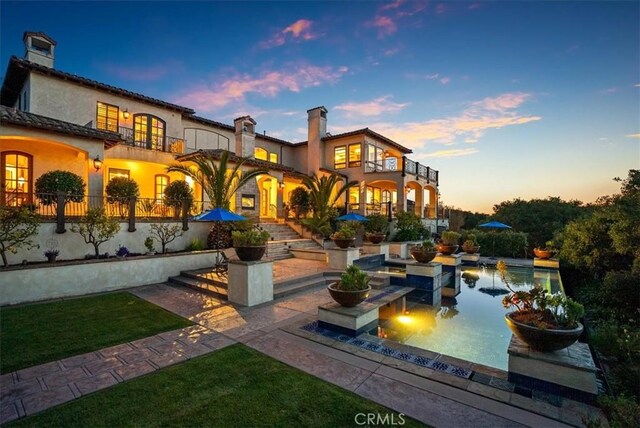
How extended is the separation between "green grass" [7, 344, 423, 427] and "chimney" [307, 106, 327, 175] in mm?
22395

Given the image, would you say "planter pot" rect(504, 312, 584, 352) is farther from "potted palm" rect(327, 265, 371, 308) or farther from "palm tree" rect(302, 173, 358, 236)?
"palm tree" rect(302, 173, 358, 236)

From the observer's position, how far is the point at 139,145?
705 inches

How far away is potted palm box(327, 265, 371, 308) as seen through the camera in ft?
20.0

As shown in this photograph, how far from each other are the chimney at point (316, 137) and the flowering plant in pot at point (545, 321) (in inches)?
869

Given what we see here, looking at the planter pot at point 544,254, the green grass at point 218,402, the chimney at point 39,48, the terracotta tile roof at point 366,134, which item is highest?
the chimney at point 39,48

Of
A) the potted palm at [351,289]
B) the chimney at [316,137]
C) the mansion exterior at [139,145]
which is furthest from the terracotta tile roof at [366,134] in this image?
the potted palm at [351,289]

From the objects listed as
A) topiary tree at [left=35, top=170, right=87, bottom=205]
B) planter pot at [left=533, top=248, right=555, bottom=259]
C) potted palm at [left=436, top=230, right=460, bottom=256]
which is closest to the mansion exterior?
topiary tree at [left=35, top=170, right=87, bottom=205]

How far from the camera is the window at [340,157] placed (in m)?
25.6

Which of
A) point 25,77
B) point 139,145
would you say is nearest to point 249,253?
point 139,145

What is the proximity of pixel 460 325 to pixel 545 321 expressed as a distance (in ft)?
9.86

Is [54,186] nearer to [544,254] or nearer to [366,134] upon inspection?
[366,134]

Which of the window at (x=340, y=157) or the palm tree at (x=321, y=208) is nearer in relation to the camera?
the palm tree at (x=321, y=208)

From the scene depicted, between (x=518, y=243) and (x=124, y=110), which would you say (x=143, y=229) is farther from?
(x=518, y=243)

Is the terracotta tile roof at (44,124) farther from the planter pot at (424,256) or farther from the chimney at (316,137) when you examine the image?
the chimney at (316,137)
